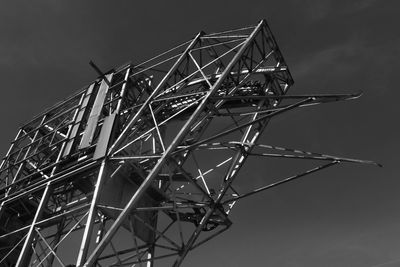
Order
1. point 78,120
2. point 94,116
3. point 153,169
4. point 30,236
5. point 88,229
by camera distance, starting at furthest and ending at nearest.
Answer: point 78,120, point 94,116, point 30,236, point 88,229, point 153,169

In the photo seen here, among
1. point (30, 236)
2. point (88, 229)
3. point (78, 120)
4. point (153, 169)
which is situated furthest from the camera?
point (78, 120)

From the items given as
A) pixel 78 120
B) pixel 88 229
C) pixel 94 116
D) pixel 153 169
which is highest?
pixel 78 120

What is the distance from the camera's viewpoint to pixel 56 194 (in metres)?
20.3

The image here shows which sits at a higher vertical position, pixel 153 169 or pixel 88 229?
pixel 153 169

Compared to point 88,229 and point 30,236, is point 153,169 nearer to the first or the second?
point 88,229

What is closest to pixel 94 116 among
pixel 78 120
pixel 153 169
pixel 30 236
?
pixel 78 120

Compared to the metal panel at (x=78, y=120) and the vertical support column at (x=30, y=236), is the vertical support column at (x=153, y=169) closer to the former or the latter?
the vertical support column at (x=30, y=236)

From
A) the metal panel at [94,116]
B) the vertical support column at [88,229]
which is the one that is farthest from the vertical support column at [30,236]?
the vertical support column at [88,229]

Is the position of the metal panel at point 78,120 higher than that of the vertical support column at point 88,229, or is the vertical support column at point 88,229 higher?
the metal panel at point 78,120

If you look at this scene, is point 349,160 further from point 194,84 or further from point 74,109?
point 74,109

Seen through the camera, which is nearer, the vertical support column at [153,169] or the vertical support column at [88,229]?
the vertical support column at [153,169]

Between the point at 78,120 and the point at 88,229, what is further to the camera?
the point at 78,120

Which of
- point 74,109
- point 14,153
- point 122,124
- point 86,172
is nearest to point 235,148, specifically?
point 122,124

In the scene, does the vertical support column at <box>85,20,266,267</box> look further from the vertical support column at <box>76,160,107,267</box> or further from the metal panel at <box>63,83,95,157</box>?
the metal panel at <box>63,83,95,157</box>
